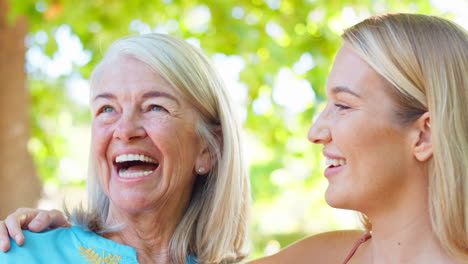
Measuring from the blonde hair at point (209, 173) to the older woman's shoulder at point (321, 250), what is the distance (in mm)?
343

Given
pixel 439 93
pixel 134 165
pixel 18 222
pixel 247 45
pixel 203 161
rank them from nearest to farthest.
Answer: pixel 439 93 < pixel 18 222 < pixel 134 165 < pixel 203 161 < pixel 247 45

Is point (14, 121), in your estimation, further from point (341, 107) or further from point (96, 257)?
point (341, 107)

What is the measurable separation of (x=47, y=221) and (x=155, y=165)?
1.48 feet

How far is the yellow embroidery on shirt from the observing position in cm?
257

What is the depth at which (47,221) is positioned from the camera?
2619mm

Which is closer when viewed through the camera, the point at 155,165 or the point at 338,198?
the point at 338,198

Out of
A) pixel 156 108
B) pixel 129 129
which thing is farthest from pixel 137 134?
pixel 156 108

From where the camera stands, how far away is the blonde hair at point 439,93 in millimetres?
2201

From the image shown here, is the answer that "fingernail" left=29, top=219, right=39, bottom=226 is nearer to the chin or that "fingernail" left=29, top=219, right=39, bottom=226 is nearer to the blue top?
the blue top

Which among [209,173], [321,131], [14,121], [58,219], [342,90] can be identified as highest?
[14,121]

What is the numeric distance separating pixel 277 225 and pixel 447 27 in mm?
8597

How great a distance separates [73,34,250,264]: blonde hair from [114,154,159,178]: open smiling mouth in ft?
0.77

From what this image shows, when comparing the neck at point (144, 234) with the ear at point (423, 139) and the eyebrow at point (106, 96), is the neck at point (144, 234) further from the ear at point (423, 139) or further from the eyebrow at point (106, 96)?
the ear at point (423, 139)

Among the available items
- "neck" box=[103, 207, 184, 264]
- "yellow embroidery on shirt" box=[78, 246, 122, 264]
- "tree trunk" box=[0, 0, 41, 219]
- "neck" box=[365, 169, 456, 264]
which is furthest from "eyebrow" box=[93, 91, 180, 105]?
"tree trunk" box=[0, 0, 41, 219]
